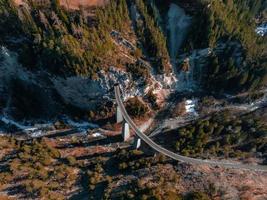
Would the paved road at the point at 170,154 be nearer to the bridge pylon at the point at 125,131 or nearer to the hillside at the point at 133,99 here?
the hillside at the point at 133,99

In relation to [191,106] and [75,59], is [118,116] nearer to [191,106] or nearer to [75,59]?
[75,59]

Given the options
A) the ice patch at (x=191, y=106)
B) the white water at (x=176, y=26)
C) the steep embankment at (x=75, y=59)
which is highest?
the white water at (x=176, y=26)

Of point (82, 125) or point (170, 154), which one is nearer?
point (170, 154)

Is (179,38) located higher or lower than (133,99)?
higher

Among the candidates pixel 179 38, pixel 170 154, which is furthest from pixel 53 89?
pixel 179 38

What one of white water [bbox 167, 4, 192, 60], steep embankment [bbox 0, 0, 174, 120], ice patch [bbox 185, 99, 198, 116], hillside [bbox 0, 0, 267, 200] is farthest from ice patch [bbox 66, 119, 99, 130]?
white water [bbox 167, 4, 192, 60]

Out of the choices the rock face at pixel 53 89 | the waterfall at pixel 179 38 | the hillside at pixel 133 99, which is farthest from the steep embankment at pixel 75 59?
the waterfall at pixel 179 38

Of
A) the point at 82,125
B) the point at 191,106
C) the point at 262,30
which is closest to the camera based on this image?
the point at 82,125

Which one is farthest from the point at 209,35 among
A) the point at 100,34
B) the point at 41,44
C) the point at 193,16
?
the point at 41,44

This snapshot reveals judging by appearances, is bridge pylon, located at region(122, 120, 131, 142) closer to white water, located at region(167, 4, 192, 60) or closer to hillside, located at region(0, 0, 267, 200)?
hillside, located at region(0, 0, 267, 200)

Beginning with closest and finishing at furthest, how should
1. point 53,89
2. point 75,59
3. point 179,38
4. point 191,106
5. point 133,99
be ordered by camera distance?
point 75,59
point 53,89
point 133,99
point 191,106
point 179,38

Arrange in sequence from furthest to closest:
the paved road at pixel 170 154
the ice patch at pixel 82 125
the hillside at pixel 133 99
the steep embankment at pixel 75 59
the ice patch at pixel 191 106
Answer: the ice patch at pixel 191 106, the ice patch at pixel 82 125, the paved road at pixel 170 154, the steep embankment at pixel 75 59, the hillside at pixel 133 99
